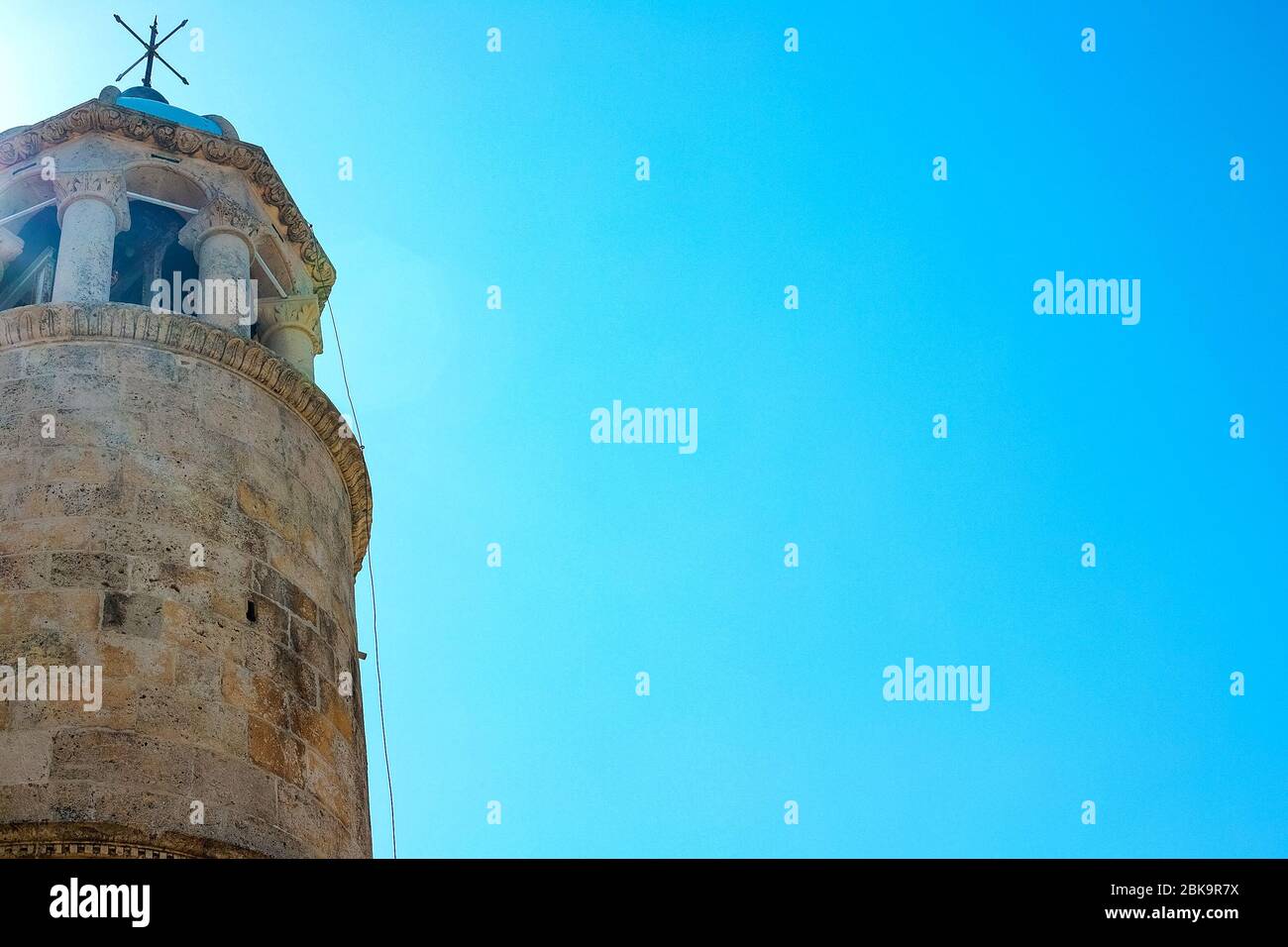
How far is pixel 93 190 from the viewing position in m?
17.5

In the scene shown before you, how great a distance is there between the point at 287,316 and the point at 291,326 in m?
0.13

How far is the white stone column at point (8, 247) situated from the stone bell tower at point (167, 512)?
2 centimetres

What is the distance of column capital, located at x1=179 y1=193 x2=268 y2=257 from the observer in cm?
1806

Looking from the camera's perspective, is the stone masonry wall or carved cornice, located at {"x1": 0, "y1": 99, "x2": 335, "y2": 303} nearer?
the stone masonry wall

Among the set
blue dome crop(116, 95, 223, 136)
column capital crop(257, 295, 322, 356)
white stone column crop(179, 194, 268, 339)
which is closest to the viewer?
white stone column crop(179, 194, 268, 339)

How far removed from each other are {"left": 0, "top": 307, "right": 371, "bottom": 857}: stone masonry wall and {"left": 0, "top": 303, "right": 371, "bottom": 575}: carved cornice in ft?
0.17

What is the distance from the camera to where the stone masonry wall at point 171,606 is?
12359 millimetres
